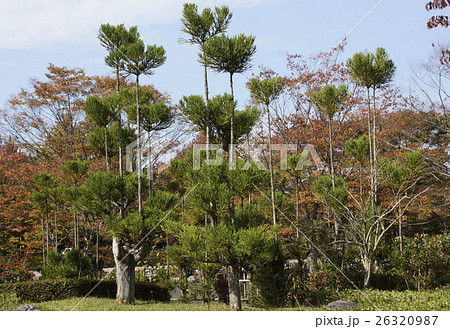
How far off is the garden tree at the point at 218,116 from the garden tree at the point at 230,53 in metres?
0.37

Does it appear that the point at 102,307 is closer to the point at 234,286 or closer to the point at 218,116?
the point at 234,286

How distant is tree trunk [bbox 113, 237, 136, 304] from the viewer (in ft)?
26.1

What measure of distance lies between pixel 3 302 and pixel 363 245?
611 cm

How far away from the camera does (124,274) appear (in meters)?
7.95

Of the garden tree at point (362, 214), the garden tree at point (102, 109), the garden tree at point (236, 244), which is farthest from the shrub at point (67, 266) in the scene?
the garden tree at point (362, 214)

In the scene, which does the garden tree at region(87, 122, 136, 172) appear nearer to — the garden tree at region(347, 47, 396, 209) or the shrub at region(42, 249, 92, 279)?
the shrub at region(42, 249, 92, 279)

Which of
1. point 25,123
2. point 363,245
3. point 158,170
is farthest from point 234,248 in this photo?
point 25,123

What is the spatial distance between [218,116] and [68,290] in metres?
4.75

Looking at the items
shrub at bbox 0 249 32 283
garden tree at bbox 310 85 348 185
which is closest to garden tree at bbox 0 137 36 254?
shrub at bbox 0 249 32 283

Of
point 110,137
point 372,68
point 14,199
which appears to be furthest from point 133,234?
point 14,199

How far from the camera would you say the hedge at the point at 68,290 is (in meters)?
8.44

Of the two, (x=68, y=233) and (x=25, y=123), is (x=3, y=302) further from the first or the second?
(x=25, y=123)

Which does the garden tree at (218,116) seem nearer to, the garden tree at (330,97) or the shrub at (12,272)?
the garden tree at (330,97)

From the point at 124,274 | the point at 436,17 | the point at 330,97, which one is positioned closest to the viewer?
the point at 436,17
